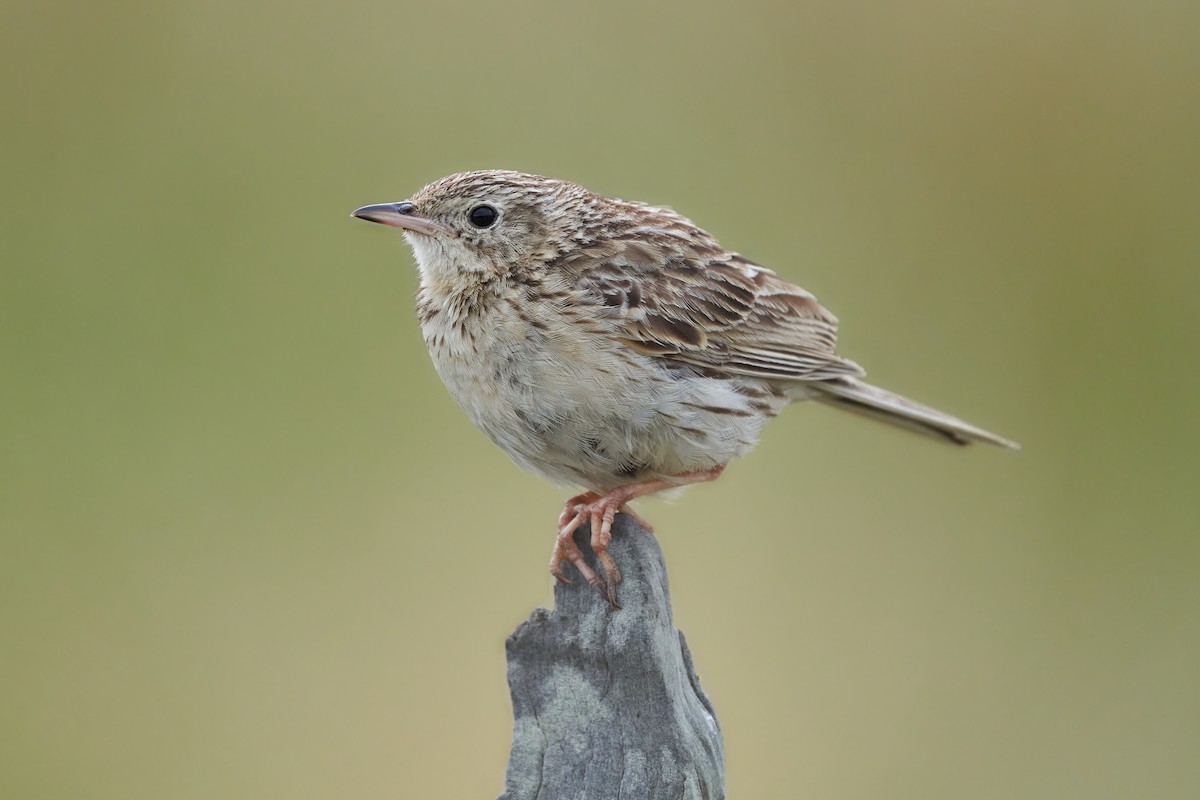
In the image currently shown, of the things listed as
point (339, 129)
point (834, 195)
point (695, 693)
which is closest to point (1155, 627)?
point (834, 195)

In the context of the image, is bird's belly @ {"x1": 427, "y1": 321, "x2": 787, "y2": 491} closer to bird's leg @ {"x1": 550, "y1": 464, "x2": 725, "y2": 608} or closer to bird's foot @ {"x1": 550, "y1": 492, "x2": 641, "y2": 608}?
bird's leg @ {"x1": 550, "y1": 464, "x2": 725, "y2": 608}

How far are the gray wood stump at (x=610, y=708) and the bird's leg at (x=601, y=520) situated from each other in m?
0.08

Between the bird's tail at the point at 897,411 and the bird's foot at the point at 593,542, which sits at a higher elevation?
the bird's tail at the point at 897,411

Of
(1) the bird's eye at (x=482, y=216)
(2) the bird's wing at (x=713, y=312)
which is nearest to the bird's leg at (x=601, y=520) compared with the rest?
(2) the bird's wing at (x=713, y=312)

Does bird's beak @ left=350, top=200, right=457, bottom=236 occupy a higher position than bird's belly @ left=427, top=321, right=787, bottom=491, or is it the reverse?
bird's beak @ left=350, top=200, right=457, bottom=236

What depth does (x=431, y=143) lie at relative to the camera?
8.66m

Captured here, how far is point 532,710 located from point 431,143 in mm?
5396

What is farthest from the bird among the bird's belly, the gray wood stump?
the gray wood stump

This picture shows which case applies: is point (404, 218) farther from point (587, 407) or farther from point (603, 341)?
point (587, 407)

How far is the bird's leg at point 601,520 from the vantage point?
163 inches

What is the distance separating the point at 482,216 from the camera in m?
5.47

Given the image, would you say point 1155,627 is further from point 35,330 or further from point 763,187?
point 35,330

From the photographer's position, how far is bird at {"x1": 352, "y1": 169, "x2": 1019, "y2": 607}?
4.88m

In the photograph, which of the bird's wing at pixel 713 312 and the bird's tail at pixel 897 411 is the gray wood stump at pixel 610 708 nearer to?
the bird's wing at pixel 713 312
